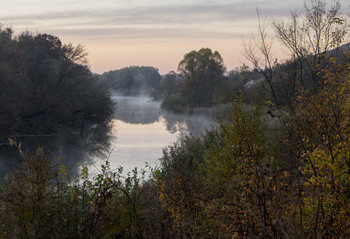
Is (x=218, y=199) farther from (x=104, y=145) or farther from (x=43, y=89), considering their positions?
(x=43, y=89)

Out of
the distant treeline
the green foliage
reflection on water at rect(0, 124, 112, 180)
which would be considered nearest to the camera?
the distant treeline

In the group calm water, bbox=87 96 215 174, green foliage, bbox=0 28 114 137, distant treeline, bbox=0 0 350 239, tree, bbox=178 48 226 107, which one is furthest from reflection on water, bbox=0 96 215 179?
tree, bbox=178 48 226 107

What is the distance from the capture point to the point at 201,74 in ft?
238

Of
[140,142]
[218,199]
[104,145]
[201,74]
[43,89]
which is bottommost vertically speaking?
[104,145]

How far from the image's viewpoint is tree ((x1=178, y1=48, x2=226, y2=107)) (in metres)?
72.4

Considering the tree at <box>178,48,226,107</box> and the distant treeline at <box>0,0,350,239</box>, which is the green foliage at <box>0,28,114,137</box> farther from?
the distant treeline at <box>0,0,350,239</box>

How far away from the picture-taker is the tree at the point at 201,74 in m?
72.4

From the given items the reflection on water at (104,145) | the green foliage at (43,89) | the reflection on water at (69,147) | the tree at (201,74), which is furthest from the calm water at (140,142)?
the tree at (201,74)

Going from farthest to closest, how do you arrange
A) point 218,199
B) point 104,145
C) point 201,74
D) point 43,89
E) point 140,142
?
1. point 201,74
2. point 43,89
3. point 140,142
4. point 104,145
5. point 218,199

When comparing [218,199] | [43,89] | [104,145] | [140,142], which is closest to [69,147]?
[104,145]

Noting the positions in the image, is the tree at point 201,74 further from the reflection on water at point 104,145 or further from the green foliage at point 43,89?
the green foliage at point 43,89

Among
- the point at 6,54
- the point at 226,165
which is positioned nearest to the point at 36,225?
the point at 226,165

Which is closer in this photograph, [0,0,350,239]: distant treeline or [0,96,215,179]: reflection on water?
[0,0,350,239]: distant treeline

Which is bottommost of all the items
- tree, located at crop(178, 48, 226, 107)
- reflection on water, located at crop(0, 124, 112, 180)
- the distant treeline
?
reflection on water, located at crop(0, 124, 112, 180)
